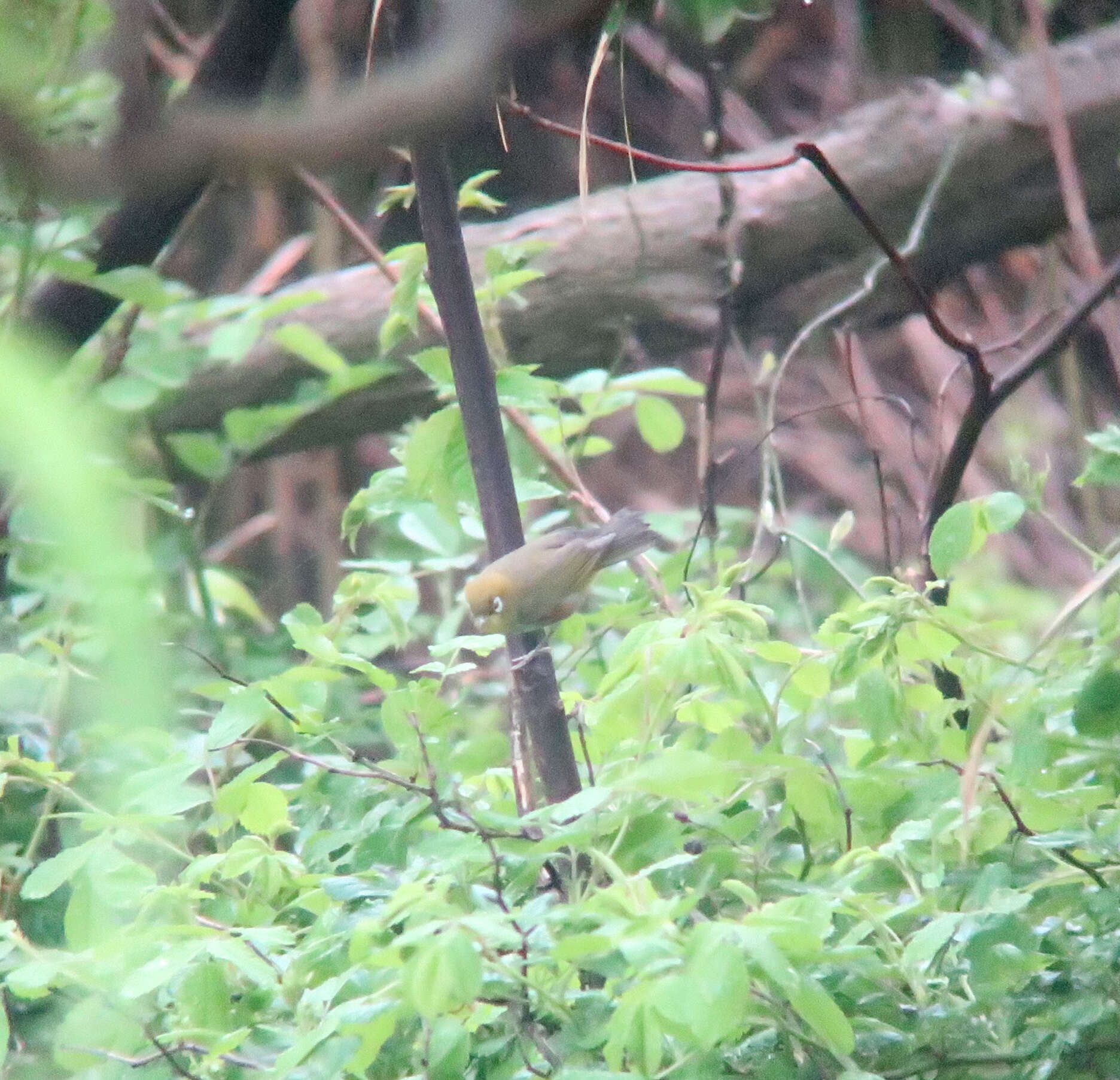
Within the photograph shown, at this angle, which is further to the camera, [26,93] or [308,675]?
[308,675]

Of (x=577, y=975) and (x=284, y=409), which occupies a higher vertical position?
(x=284, y=409)

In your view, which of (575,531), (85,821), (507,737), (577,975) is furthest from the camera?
(575,531)

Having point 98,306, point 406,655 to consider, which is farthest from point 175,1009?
point 406,655

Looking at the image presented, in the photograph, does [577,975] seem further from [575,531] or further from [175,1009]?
[575,531]

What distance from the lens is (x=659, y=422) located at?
149cm

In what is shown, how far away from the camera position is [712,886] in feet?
2.64

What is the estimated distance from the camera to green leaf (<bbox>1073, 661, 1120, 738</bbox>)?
0.74 metres

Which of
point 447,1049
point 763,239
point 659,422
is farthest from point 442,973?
point 763,239

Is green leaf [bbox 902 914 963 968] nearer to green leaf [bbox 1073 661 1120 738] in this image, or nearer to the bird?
green leaf [bbox 1073 661 1120 738]

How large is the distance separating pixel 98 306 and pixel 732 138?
1.91 m

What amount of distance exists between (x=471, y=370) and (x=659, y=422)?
22.5 inches

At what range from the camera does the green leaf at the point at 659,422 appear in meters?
1.48

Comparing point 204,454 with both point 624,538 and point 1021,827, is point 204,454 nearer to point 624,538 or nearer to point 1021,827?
point 624,538

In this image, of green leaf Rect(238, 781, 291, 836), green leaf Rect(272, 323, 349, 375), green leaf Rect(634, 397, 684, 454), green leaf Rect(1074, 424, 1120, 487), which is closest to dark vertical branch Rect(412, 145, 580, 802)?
green leaf Rect(238, 781, 291, 836)
